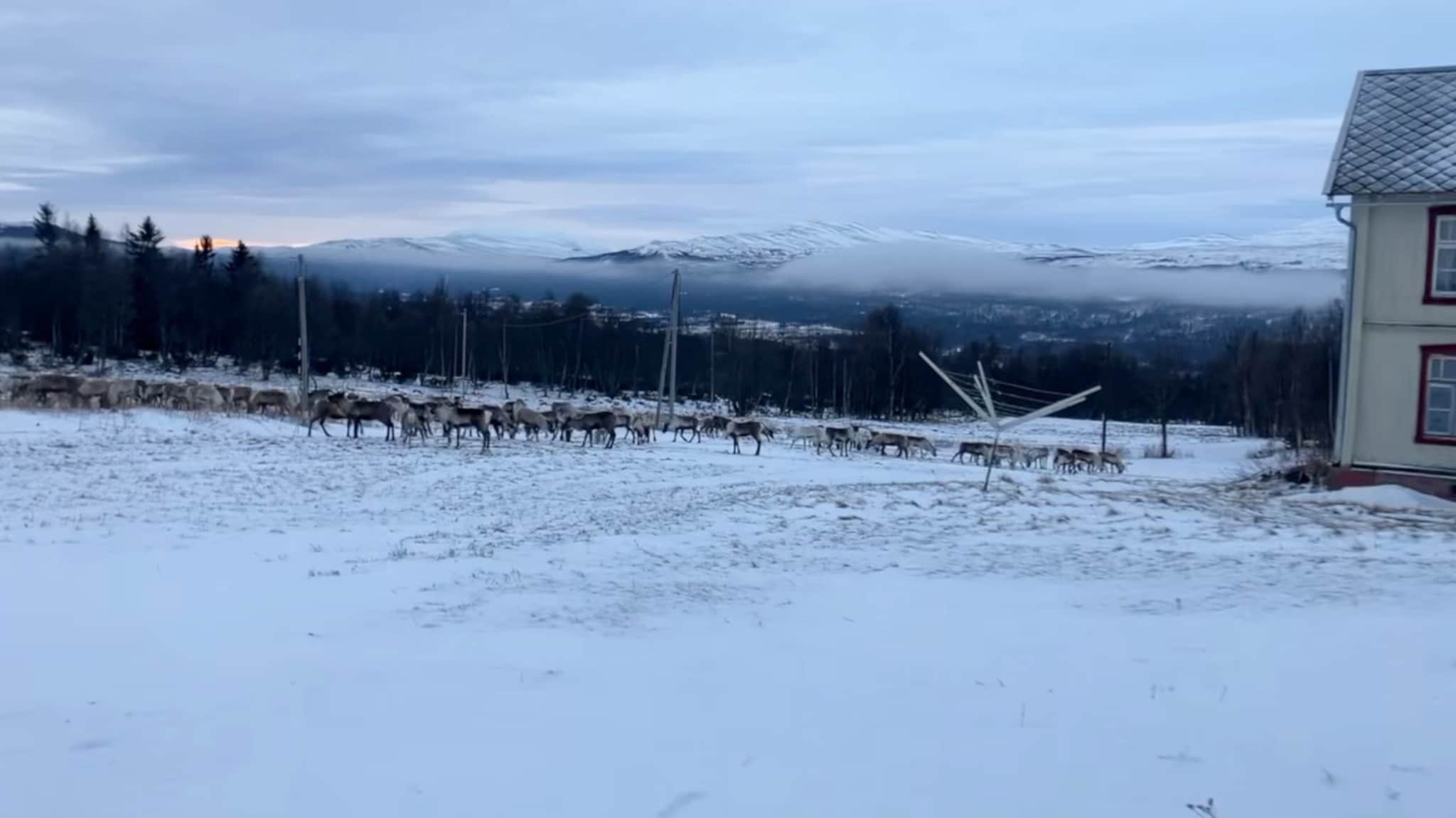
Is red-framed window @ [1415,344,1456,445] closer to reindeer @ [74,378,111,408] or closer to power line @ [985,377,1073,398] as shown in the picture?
power line @ [985,377,1073,398]

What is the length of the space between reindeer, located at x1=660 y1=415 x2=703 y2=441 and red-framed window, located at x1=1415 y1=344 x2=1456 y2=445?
21757mm

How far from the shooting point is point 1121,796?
6098 millimetres

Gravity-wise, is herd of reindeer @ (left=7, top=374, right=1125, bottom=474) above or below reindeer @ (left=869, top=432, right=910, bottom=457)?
above

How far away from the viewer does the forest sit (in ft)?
266

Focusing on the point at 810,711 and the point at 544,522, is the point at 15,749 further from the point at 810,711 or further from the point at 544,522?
the point at 544,522

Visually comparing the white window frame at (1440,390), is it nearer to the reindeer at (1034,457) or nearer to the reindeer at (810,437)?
the reindeer at (1034,457)

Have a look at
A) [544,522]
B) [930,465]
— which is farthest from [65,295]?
[544,522]

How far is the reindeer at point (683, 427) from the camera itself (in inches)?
1581

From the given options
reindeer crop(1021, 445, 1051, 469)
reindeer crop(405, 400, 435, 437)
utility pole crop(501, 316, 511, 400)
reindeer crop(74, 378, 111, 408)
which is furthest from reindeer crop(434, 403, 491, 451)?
utility pole crop(501, 316, 511, 400)

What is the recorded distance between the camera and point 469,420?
99.9 feet

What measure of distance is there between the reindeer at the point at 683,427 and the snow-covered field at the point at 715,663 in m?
23.6

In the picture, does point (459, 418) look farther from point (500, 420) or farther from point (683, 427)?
point (683, 427)

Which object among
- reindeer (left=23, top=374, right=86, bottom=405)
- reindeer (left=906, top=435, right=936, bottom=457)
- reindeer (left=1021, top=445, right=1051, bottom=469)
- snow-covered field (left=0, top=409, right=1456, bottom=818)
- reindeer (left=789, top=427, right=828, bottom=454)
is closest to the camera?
snow-covered field (left=0, top=409, right=1456, bottom=818)

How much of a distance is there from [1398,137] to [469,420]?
20961 millimetres
